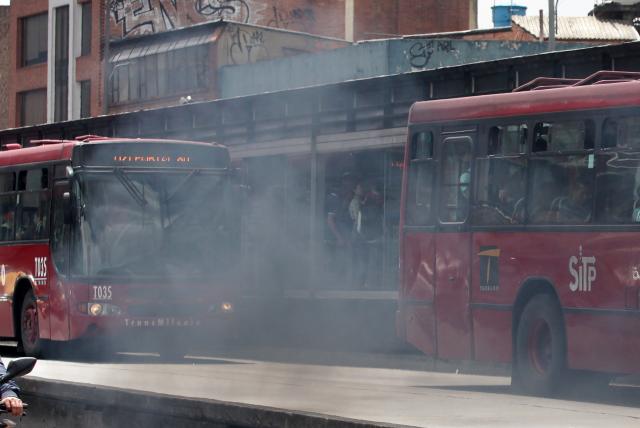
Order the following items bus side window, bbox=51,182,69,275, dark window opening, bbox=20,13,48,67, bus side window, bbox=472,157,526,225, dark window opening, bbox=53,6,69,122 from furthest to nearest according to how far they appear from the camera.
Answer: dark window opening, bbox=20,13,48,67
dark window opening, bbox=53,6,69,122
bus side window, bbox=51,182,69,275
bus side window, bbox=472,157,526,225

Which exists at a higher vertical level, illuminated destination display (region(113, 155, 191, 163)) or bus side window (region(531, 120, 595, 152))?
illuminated destination display (region(113, 155, 191, 163))

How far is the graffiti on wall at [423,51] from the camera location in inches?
2087

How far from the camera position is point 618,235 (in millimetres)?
14156

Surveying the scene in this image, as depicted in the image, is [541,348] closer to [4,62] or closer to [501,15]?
[501,15]

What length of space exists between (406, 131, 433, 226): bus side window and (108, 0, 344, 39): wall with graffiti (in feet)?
164

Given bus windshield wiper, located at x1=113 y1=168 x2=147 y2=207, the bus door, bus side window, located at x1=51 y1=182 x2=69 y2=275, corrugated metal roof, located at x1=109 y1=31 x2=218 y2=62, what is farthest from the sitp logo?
corrugated metal roof, located at x1=109 y1=31 x2=218 y2=62

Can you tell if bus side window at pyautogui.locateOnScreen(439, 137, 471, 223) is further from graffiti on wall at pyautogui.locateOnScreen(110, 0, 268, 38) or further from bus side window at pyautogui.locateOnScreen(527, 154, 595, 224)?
graffiti on wall at pyautogui.locateOnScreen(110, 0, 268, 38)

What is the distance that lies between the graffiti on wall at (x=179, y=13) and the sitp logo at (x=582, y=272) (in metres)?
53.2

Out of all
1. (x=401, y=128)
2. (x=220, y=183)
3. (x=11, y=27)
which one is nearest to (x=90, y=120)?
(x=401, y=128)

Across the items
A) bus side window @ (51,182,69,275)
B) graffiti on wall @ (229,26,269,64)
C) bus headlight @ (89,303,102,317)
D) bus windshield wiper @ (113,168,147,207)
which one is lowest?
bus headlight @ (89,303,102,317)

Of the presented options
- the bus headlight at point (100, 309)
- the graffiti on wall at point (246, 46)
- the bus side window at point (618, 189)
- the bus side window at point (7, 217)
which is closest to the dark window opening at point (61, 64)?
the graffiti on wall at point (246, 46)

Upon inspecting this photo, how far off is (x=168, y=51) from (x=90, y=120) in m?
27.9

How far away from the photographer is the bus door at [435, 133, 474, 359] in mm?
16403

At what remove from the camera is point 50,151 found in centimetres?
2264
